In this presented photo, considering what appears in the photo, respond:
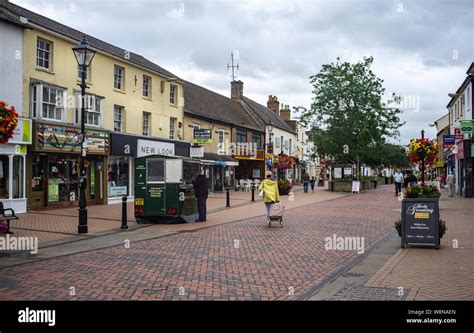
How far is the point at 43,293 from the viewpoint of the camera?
6.47 metres

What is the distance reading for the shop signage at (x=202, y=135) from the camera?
30.5 meters

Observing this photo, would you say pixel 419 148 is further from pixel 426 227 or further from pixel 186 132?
pixel 186 132

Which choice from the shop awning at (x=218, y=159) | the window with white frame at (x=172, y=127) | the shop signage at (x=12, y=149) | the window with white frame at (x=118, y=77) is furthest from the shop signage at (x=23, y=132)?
the shop awning at (x=218, y=159)

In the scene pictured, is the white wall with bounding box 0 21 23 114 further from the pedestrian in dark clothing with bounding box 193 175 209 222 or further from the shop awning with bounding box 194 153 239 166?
the shop awning with bounding box 194 153 239 166

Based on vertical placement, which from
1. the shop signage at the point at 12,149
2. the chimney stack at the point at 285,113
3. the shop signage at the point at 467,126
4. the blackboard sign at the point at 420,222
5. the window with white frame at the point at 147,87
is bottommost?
the blackboard sign at the point at 420,222

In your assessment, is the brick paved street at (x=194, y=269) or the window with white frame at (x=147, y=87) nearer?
the brick paved street at (x=194, y=269)

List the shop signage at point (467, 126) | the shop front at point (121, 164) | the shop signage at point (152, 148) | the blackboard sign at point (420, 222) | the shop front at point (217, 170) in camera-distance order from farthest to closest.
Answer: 1. the shop front at point (217, 170)
2. the shop signage at point (152, 148)
3. the shop front at point (121, 164)
4. the shop signage at point (467, 126)
5. the blackboard sign at point (420, 222)

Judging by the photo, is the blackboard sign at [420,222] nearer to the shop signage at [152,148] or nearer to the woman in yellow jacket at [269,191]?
the woman in yellow jacket at [269,191]

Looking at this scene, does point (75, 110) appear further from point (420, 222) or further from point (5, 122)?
point (420, 222)

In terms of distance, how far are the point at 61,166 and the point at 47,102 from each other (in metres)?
3.00

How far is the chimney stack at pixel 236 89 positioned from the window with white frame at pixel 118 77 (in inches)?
933
